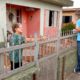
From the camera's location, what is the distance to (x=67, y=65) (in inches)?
241

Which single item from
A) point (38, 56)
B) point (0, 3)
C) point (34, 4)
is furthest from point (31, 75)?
point (34, 4)

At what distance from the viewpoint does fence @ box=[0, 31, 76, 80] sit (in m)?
3.44

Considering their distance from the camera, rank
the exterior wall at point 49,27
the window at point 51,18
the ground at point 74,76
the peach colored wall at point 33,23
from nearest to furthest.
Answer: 1. the ground at point 74,76
2. the peach colored wall at point 33,23
3. the exterior wall at point 49,27
4. the window at point 51,18

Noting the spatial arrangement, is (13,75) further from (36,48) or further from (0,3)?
(0,3)

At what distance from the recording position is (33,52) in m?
4.30

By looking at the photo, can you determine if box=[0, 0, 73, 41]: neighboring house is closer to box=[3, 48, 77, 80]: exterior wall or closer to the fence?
box=[3, 48, 77, 80]: exterior wall

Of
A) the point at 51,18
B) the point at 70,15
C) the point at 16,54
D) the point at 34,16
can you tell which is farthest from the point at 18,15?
the point at 70,15

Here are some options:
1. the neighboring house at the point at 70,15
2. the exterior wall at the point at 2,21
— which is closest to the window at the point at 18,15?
the exterior wall at the point at 2,21

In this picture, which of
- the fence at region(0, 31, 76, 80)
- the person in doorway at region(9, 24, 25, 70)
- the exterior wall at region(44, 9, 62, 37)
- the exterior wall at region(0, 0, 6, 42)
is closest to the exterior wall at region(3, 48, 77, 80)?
the fence at region(0, 31, 76, 80)

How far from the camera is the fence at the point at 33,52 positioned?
135 inches

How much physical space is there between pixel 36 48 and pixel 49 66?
2.80 feet

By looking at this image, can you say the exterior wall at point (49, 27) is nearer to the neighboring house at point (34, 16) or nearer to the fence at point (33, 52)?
the neighboring house at point (34, 16)

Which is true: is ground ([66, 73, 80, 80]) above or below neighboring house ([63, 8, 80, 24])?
below

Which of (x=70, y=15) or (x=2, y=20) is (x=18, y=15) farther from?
(x=70, y=15)
